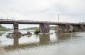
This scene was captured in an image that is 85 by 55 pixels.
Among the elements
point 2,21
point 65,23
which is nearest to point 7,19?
point 2,21

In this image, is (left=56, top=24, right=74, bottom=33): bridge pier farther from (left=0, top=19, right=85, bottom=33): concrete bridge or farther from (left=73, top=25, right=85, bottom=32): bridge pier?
(left=73, top=25, right=85, bottom=32): bridge pier

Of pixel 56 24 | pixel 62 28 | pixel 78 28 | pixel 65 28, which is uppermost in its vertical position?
pixel 56 24

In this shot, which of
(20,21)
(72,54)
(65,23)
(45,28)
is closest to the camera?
(72,54)

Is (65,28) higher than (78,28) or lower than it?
higher

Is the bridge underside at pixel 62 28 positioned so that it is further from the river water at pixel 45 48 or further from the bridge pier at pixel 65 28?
the river water at pixel 45 48

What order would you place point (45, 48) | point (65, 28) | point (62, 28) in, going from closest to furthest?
point (45, 48) < point (65, 28) < point (62, 28)

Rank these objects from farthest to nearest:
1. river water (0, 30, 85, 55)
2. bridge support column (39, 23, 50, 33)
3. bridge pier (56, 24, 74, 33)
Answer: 1. bridge pier (56, 24, 74, 33)
2. bridge support column (39, 23, 50, 33)
3. river water (0, 30, 85, 55)

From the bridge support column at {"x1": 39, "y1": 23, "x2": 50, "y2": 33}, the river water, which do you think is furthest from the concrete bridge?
the river water

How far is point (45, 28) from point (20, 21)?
18.9 m

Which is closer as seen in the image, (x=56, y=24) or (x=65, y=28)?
(x=56, y=24)

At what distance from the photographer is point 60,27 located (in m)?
149

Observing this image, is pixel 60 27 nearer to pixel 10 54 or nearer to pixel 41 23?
pixel 41 23

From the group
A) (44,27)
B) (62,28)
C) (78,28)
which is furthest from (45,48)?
(78,28)

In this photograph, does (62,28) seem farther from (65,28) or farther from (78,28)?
(78,28)
